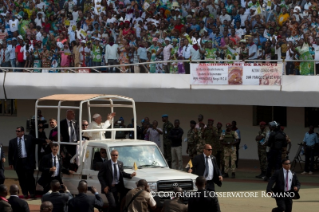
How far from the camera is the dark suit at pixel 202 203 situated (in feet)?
30.6

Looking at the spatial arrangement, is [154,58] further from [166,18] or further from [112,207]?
[112,207]

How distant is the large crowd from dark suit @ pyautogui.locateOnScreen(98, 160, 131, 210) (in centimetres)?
870

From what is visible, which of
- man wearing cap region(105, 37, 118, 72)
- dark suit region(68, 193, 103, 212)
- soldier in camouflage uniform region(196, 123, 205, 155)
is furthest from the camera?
man wearing cap region(105, 37, 118, 72)

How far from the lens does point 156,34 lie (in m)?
22.4

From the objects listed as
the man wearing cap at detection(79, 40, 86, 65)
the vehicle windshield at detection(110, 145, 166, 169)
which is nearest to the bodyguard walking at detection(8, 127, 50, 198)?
the vehicle windshield at detection(110, 145, 166, 169)

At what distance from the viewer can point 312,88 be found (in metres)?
19.3

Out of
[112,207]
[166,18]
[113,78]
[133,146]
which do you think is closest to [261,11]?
[166,18]

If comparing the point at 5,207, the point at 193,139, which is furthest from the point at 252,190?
the point at 5,207

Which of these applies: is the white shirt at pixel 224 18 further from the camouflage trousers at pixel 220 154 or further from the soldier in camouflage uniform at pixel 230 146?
the camouflage trousers at pixel 220 154

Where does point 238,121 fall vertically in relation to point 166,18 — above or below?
below

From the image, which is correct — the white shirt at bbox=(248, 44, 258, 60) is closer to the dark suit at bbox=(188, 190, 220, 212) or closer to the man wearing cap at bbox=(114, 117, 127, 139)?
the man wearing cap at bbox=(114, 117, 127, 139)

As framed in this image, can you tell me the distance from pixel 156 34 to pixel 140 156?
9.68 meters

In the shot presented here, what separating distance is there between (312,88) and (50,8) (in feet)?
39.1

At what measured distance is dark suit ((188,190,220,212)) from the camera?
367 inches
